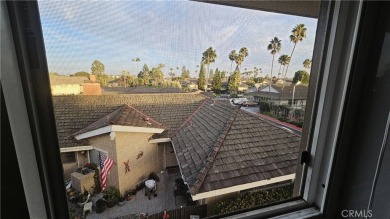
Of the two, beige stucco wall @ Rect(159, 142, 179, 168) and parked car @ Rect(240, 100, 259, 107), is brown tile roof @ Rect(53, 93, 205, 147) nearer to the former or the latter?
beige stucco wall @ Rect(159, 142, 179, 168)

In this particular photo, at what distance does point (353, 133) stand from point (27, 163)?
1.03m

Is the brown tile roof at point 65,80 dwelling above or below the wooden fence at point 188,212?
above

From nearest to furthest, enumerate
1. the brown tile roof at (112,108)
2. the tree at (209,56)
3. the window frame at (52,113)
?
the window frame at (52,113)
the brown tile roof at (112,108)
the tree at (209,56)

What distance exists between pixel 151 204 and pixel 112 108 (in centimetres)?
35

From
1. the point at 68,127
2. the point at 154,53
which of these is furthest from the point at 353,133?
the point at 68,127

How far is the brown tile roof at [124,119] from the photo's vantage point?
0.58m

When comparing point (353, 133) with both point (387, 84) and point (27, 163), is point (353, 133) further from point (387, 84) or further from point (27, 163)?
point (27, 163)

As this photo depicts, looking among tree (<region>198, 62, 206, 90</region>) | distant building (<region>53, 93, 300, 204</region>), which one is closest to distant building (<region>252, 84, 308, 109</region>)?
distant building (<region>53, 93, 300, 204</region>)

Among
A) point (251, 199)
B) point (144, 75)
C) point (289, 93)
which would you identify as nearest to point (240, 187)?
point (251, 199)

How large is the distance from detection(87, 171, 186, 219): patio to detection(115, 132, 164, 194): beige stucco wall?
4cm

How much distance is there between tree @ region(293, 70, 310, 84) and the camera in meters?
0.76
